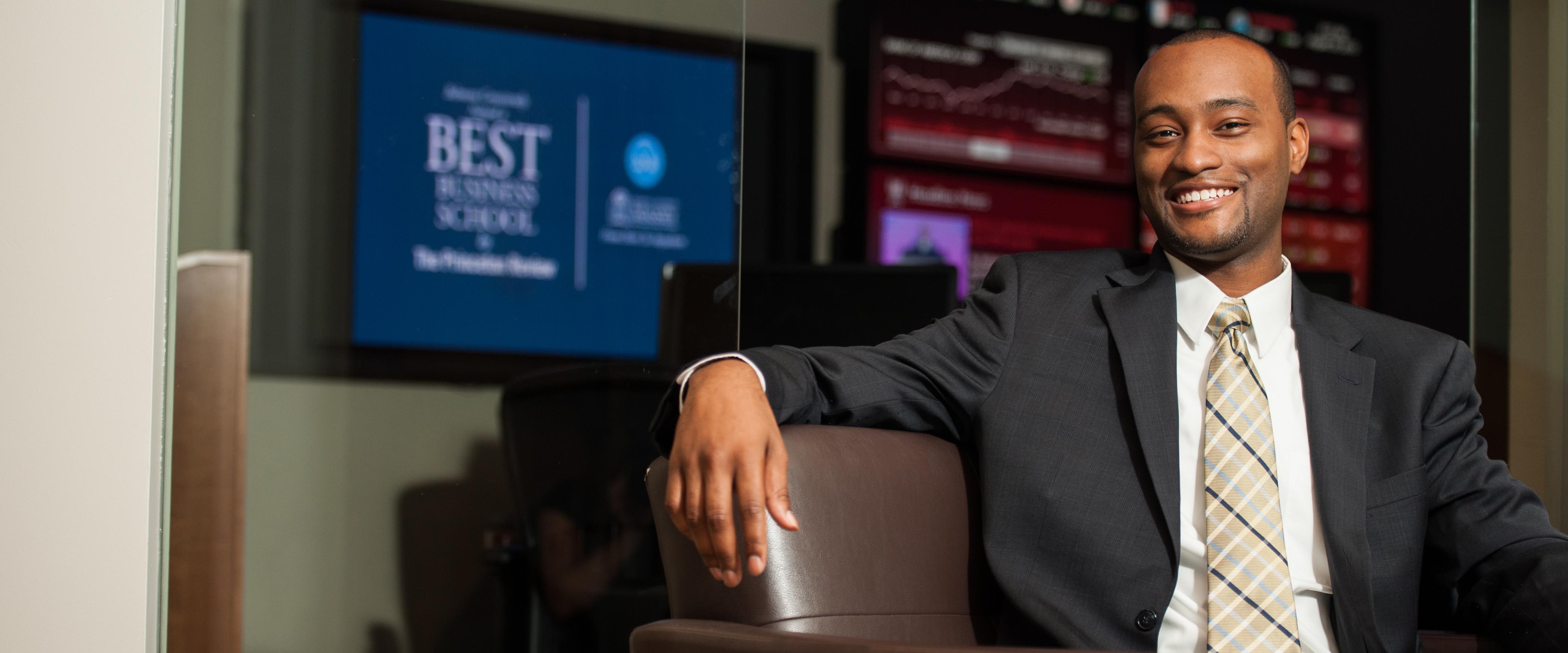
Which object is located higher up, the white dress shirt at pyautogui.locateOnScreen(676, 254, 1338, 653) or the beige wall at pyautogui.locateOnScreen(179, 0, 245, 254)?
the beige wall at pyautogui.locateOnScreen(179, 0, 245, 254)

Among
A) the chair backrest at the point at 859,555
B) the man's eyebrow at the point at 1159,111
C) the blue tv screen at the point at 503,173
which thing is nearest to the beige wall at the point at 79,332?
the chair backrest at the point at 859,555

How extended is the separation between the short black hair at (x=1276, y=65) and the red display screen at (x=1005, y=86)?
2366 millimetres

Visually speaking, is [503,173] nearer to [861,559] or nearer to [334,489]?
[334,489]

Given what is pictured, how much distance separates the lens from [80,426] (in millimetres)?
1260

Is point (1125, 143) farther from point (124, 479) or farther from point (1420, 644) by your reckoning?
point (124, 479)

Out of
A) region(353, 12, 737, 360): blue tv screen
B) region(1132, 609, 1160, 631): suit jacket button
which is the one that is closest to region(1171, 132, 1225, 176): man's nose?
region(1132, 609, 1160, 631): suit jacket button

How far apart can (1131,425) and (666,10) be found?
1.19m

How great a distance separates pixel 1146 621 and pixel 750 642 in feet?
1.59

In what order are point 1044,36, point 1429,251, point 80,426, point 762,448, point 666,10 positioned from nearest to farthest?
point 762,448
point 80,426
point 666,10
point 1044,36
point 1429,251

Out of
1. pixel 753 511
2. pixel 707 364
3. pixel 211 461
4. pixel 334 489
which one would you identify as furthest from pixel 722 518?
pixel 334 489

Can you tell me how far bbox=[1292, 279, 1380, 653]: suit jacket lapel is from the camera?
1.28 m

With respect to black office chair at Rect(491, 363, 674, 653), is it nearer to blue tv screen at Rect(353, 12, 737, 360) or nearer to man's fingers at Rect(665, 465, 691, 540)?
blue tv screen at Rect(353, 12, 737, 360)

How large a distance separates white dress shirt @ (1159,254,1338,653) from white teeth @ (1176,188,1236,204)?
3.4 inches

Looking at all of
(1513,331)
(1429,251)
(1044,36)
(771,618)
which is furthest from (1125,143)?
(771,618)
